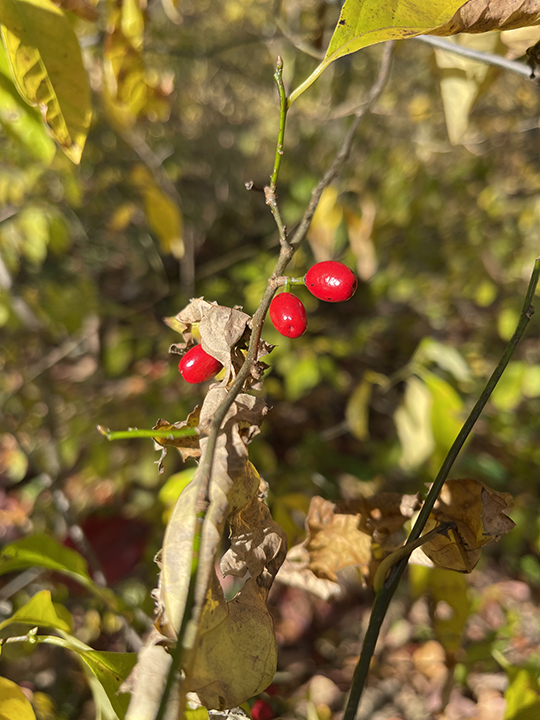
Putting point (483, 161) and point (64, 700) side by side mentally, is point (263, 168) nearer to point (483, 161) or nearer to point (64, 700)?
point (483, 161)

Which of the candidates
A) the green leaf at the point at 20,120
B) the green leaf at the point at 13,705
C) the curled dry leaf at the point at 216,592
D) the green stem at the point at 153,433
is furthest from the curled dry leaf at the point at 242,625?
the green leaf at the point at 20,120

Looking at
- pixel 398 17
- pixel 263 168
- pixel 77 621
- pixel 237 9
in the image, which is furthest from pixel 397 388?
pixel 237 9

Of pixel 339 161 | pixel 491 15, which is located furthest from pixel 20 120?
pixel 491 15

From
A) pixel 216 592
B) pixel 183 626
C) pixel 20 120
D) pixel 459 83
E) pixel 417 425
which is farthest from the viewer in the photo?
pixel 417 425

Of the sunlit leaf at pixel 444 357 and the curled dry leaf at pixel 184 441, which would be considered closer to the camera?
the curled dry leaf at pixel 184 441

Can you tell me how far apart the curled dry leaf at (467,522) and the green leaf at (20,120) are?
1.12m

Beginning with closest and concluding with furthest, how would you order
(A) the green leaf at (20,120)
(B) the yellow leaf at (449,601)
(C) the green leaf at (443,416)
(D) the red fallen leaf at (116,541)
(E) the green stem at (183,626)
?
(E) the green stem at (183,626), (A) the green leaf at (20,120), (B) the yellow leaf at (449,601), (C) the green leaf at (443,416), (D) the red fallen leaf at (116,541)

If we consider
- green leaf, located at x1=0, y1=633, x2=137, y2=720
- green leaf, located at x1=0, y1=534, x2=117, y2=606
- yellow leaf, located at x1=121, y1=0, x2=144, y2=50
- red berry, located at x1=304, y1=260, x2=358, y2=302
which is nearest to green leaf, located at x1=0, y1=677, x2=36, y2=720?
green leaf, located at x1=0, y1=633, x2=137, y2=720

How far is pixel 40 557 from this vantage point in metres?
0.84

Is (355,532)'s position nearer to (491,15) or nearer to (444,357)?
(491,15)

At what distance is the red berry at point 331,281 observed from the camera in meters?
0.58

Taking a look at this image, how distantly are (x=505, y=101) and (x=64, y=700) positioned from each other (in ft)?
17.7

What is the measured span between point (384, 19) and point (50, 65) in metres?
0.61

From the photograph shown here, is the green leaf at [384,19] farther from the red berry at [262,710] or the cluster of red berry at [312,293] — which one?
the red berry at [262,710]
